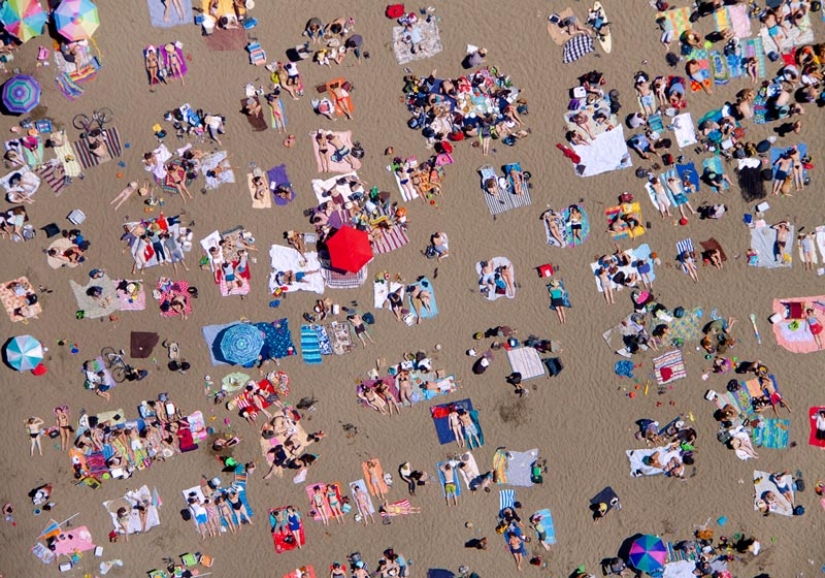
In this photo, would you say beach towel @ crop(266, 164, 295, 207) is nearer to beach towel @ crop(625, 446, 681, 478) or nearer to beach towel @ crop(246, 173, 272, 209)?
beach towel @ crop(246, 173, 272, 209)

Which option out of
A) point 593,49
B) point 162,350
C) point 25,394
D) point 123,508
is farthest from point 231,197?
point 593,49

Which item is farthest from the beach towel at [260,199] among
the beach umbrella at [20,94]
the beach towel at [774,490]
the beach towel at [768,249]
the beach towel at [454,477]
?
the beach towel at [774,490]

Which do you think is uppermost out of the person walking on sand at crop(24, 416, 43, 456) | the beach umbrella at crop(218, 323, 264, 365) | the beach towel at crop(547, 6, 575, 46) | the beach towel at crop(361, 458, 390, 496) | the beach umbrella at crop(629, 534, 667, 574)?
the beach towel at crop(547, 6, 575, 46)

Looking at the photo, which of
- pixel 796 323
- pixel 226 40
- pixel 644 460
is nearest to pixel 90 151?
pixel 226 40

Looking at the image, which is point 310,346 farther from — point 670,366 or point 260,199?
point 670,366

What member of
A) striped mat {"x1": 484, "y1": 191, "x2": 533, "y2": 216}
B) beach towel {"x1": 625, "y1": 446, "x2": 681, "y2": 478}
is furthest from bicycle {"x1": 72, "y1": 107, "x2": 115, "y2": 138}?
beach towel {"x1": 625, "y1": 446, "x2": 681, "y2": 478}

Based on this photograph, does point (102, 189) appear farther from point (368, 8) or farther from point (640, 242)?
point (640, 242)

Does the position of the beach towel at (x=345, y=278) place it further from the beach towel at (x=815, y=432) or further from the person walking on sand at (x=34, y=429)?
the beach towel at (x=815, y=432)
